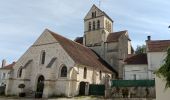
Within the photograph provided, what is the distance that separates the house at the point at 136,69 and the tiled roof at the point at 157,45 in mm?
2802

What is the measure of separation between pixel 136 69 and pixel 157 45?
198 inches

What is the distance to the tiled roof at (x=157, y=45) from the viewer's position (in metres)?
35.1

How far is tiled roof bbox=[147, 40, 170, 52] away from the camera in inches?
1381

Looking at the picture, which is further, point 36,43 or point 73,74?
point 36,43

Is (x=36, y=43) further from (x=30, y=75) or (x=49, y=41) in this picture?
(x=30, y=75)

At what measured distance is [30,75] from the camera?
35500 millimetres

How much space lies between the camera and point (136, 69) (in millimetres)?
37594

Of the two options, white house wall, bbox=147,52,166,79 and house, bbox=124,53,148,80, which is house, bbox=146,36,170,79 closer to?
white house wall, bbox=147,52,166,79

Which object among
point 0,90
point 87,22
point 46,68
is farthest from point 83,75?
point 87,22

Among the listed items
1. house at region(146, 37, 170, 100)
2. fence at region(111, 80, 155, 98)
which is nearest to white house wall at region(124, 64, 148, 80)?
house at region(146, 37, 170, 100)

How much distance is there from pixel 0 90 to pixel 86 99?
58.4 ft

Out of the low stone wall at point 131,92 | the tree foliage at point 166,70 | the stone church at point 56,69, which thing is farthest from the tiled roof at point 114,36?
the tree foliage at point 166,70

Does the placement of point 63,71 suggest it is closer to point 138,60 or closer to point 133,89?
point 133,89

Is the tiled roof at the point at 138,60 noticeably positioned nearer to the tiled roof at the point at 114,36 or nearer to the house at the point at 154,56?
the house at the point at 154,56
